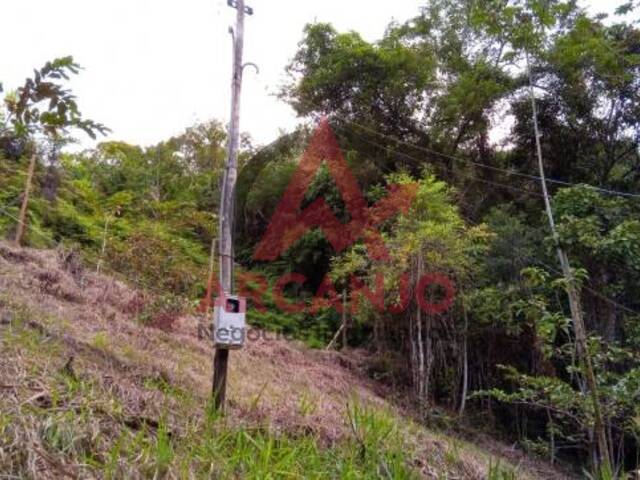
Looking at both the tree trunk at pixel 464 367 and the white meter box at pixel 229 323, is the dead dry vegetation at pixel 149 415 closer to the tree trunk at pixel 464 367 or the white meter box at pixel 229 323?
the white meter box at pixel 229 323

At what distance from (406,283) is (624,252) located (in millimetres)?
2708

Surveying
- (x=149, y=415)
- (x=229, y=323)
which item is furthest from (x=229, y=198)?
(x=149, y=415)

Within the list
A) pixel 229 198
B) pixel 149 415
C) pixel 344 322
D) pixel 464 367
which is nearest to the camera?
pixel 149 415

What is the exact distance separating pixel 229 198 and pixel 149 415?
1.77 meters

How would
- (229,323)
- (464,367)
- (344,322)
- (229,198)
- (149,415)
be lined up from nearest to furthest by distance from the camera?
1. (149,415)
2. (229,323)
3. (229,198)
4. (464,367)
5. (344,322)

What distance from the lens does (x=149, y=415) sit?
2486 millimetres

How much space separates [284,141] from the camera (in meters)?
11.9

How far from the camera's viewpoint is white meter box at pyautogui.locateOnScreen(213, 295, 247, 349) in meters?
3.32

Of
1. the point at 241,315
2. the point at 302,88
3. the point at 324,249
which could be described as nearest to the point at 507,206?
the point at 324,249

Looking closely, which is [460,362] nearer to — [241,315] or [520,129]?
[520,129]

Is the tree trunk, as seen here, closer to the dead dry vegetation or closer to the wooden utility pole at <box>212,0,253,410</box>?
the dead dry vegetation

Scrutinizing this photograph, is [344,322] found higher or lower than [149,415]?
higher

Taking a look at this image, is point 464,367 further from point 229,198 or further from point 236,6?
point 236,6

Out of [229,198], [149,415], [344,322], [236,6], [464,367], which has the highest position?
[236,6]
